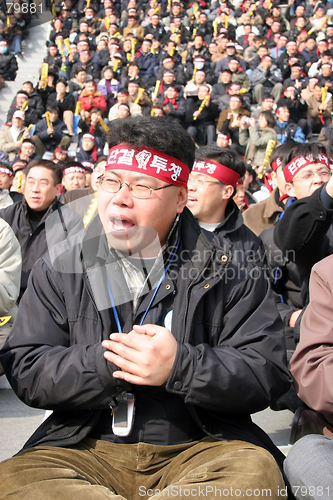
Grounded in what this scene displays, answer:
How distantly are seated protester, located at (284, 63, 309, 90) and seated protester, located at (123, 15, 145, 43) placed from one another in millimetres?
5729

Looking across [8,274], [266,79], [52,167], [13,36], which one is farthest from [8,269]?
[13,36]

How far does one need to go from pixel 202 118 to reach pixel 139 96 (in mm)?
1738

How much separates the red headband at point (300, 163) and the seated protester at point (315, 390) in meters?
1.52

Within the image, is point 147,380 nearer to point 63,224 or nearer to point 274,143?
point 63,224

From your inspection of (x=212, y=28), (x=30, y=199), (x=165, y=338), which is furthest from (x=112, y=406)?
(x=212, y=28)

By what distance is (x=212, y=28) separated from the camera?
18.0 metres

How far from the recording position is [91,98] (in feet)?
39.4

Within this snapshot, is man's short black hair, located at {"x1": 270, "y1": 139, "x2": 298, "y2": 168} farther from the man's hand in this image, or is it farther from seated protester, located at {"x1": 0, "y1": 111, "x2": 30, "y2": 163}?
seated protester, located at {"x1": 0, "y1": 111, "x2": 30, "y2": 163}

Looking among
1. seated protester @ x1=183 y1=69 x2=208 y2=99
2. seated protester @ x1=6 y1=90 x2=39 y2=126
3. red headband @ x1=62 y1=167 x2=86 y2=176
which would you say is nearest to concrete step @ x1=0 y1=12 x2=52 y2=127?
seated protester @ x1=6 y1=90 x2=39 y2=126

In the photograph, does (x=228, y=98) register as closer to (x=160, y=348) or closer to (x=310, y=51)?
(x=310, y=51)

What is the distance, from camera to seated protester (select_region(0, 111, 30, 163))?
11531 mm

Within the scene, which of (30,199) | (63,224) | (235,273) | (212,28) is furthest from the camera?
(212,28)

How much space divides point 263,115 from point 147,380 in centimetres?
1019

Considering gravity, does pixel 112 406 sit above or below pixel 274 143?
above
